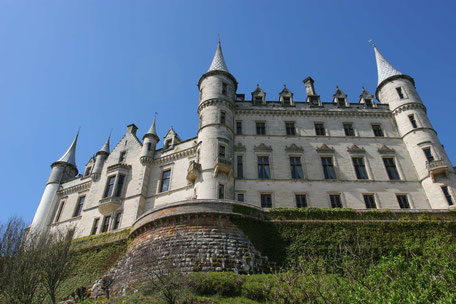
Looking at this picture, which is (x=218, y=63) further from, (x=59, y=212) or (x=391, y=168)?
(x=59, y=212)

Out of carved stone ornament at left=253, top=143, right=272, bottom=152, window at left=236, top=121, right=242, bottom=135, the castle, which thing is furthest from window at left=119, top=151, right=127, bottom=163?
carved stone ornament at left=253, top=143, right=272, bottom=152

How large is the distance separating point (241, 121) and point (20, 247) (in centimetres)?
2232

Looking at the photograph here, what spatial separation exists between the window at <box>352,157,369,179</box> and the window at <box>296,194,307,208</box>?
6.02 m

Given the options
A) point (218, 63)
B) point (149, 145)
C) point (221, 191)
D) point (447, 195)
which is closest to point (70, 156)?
point (149, 145)

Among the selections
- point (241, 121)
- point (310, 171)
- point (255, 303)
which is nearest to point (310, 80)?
point (241, 121)

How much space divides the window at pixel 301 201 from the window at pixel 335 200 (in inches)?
92.3

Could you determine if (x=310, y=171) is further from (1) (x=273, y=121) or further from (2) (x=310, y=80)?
(2) (x=310, y=80)

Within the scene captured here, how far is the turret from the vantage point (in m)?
35.3

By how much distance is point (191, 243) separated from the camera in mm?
20625

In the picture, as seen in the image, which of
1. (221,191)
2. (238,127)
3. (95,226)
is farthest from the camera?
(238,127)

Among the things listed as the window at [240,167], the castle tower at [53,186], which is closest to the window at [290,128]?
the window at [240,167]

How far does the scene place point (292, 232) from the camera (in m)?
22.9

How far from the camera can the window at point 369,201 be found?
2923cm

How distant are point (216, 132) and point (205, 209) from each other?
1094 centimetres
